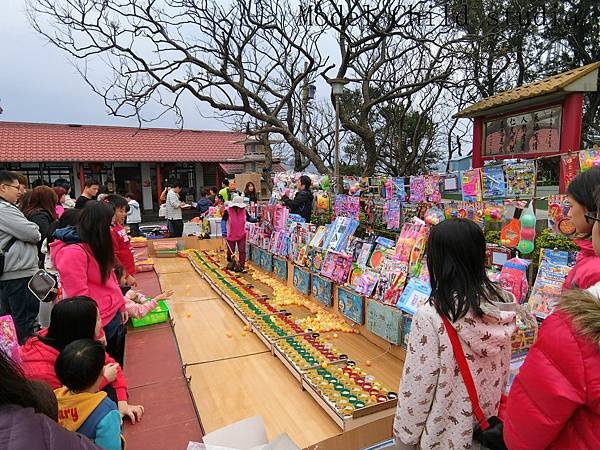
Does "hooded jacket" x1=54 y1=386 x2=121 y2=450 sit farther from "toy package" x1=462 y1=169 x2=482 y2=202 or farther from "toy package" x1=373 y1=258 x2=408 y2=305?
"toy package" x1=462 y1=169 x2=482 y2=202

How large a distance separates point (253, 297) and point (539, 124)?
447 cm

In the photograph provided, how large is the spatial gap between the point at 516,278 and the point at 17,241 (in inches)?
147

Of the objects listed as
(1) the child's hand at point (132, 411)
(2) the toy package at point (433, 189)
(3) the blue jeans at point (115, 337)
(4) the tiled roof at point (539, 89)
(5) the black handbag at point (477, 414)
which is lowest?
(1) the child's hand at point (132, 411)

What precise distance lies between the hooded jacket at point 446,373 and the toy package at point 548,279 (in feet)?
3.87

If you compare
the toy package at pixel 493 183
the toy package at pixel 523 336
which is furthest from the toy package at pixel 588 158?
the toy package at pixel 523 336

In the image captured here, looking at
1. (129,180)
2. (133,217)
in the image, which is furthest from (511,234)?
(129,180)

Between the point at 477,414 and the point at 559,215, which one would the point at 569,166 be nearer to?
the point at 559,215

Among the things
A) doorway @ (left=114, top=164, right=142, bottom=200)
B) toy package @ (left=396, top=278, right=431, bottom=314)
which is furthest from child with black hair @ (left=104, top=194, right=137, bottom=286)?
doorway @ (left=114, top=164, right=142, bottom=200)

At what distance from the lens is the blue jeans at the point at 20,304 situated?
132 inches

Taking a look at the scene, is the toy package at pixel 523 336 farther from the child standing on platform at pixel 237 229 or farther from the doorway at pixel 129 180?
the doorway at pixel 129 180

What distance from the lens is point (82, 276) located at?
2375 millimetres

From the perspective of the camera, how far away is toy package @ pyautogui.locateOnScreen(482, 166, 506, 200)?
11.0ft

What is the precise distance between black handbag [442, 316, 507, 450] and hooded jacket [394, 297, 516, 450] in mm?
15

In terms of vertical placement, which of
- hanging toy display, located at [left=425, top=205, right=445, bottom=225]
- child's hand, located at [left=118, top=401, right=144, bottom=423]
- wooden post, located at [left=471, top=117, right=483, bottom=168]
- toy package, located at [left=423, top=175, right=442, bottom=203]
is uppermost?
wooden post, located at [left=471, top=117, right=483, bottom=168]
